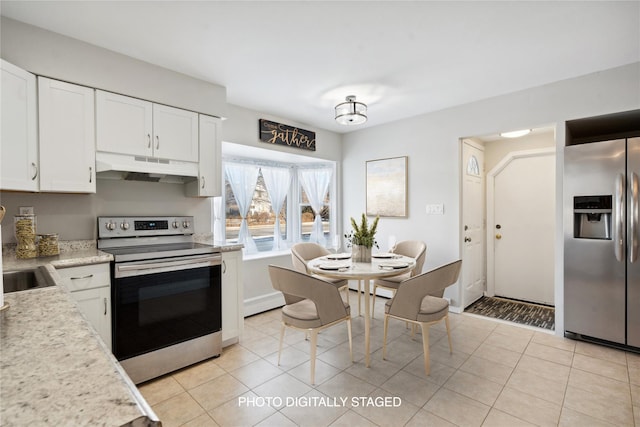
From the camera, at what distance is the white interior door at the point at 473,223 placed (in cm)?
380

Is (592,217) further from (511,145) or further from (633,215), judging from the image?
(511,145)

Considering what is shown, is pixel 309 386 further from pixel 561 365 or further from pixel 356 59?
pixel 356 59

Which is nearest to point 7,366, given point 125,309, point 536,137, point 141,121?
point 125,309

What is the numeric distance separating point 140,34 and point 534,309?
4979 mm

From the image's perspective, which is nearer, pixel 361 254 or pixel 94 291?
pixel 94 291

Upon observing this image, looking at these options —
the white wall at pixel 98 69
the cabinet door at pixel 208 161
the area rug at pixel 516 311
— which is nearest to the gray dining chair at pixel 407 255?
the area rug at pixel 516 311

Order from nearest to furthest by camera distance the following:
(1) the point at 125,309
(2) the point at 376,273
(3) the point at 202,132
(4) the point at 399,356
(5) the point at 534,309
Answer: (1) the point at 125,309 → (2) the point at 376,273 → (4) the point at 399,356 → (3) the point at 202,132 → (5) the point at 534,309

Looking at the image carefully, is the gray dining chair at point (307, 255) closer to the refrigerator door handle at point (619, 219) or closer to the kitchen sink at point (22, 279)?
the kitchen sink at point (22, 279)

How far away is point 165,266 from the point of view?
2344 millimetres

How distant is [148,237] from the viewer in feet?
9.05

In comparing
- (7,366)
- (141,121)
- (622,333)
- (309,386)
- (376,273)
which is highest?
(141,121)

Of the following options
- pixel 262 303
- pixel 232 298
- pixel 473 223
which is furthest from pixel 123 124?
pixel 473 223

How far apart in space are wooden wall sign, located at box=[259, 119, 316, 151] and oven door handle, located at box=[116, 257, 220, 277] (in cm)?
178

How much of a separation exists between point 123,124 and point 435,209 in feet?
11.3
